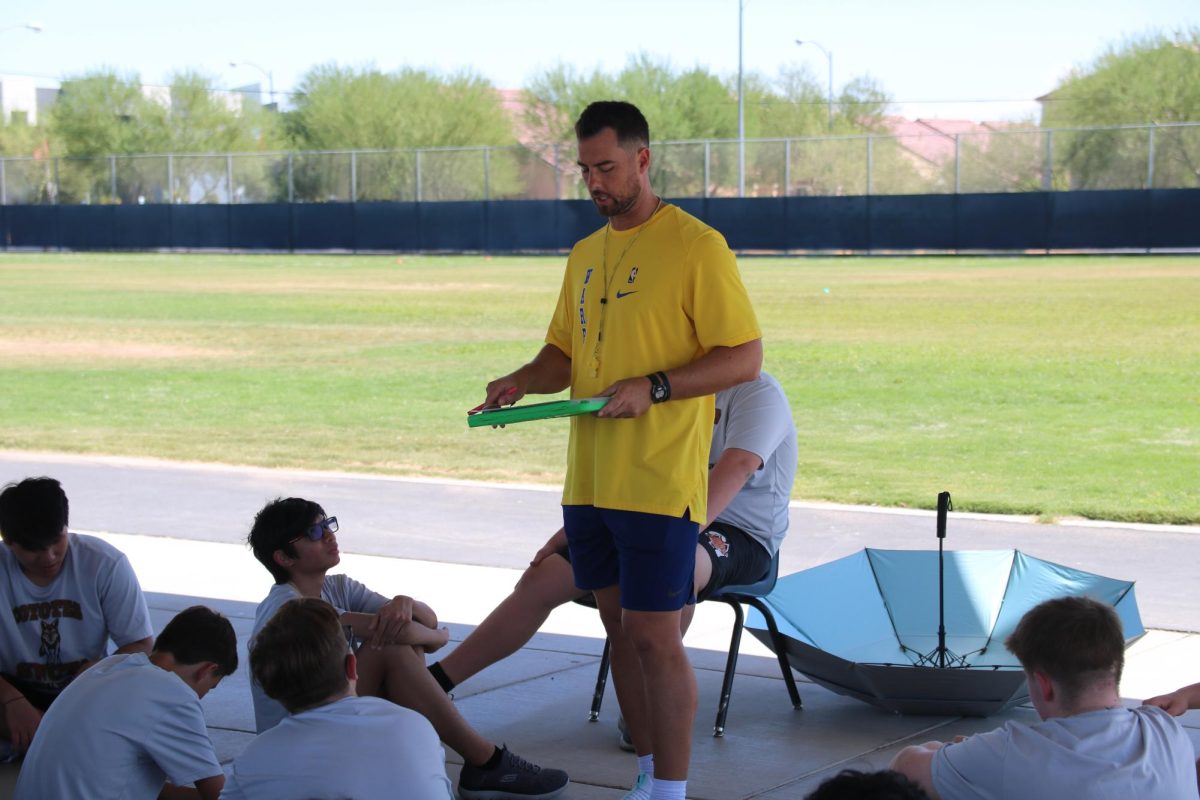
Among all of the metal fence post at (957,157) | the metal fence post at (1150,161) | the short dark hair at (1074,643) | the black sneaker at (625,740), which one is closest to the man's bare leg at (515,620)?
the black sneaker at (625,740)

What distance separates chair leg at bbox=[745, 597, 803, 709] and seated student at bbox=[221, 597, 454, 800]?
215cm

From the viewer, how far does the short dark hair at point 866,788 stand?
6.64 feet

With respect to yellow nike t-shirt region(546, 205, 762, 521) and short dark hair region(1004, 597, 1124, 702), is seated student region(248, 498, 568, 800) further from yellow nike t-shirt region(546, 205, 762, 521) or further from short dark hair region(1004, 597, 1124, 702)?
short dark hair region(1004, 597, 1124, 702)

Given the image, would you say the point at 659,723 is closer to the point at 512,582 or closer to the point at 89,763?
the point at 89,763

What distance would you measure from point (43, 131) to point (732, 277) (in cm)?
9022

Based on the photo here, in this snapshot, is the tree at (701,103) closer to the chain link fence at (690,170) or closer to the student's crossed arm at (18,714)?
the chain link fence at (690,170)

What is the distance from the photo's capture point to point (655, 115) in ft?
268

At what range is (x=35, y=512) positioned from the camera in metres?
4.11

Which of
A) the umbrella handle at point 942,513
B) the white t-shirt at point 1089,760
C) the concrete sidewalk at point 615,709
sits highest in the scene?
the umbrella handle at point 942,513

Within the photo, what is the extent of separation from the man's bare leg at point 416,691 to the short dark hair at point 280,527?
36 centimetres

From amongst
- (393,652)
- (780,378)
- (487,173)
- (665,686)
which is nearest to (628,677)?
(665,686)

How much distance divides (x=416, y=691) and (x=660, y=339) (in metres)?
1.25

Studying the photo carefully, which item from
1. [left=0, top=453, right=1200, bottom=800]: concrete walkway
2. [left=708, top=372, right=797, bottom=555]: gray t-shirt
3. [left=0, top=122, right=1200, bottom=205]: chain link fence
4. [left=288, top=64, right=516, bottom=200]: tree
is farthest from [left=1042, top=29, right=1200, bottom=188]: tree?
[left=708, top=372, right=797, bottom=555]: gray t-shirt


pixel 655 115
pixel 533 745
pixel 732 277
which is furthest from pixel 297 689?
pixel 655 115
